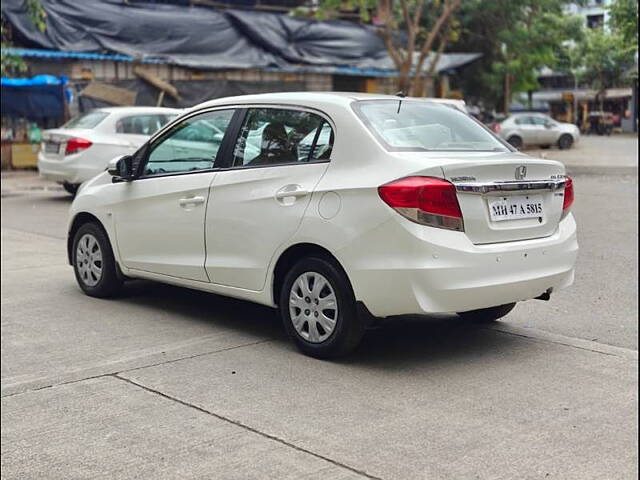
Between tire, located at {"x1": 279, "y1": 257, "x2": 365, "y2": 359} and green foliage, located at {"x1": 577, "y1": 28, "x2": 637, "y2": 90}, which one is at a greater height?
green foliage, located at {"x1": 577, "y1": 28, "x2": 637, "y2": 90}

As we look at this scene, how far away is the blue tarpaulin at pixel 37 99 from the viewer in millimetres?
21828

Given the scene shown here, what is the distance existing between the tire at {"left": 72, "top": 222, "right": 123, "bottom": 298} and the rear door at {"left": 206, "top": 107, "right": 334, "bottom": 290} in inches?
55.2

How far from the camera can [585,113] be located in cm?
6931

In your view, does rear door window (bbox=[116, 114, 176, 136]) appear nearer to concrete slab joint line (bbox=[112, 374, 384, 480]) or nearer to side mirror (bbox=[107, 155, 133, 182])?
side mirror (bbox=[107, 155, 133, 182])

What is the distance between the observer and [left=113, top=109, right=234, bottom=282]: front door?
635cm

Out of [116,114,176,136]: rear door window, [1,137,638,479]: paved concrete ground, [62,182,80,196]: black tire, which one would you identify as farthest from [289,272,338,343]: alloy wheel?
[62,182,80,196]: black tire

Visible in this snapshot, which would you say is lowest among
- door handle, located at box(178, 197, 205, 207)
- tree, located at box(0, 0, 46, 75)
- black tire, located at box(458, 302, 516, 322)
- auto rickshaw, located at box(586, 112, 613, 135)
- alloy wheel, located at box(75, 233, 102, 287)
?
auto rickshaw, located at box(586, 112, 613, 135)

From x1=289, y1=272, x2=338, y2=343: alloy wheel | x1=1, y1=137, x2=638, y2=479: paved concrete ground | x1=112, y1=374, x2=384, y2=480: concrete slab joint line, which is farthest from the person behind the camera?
x1=289, y1=272, x2=338, y2=343: alloy wheel

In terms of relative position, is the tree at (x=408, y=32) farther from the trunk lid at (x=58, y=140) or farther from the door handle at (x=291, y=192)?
the door handle at (x=291, y=192)

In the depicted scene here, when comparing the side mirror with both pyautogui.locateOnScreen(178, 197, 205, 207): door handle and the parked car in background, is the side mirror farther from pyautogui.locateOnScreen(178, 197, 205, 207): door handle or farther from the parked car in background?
the parked car in background

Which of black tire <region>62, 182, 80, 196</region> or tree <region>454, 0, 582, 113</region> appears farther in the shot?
tree <region>454, 0, 582, 113</region>

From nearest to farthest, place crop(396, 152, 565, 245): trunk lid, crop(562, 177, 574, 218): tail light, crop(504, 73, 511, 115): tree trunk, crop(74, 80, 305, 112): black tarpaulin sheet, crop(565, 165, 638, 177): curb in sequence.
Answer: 1. crop(396, 152, 565, 245): trunk lid
2. crop(562, 177, 574, 218): tail light
3. crop(565, 165, 638, 177): curb
4. crop(74, 80, 305, 112): black tarpaulin sheet
5. crop(504, 73, 511, 115): tree trunk

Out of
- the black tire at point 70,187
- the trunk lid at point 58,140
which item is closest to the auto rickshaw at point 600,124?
the black tire at point 70,187

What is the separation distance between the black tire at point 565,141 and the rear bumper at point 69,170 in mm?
22977
